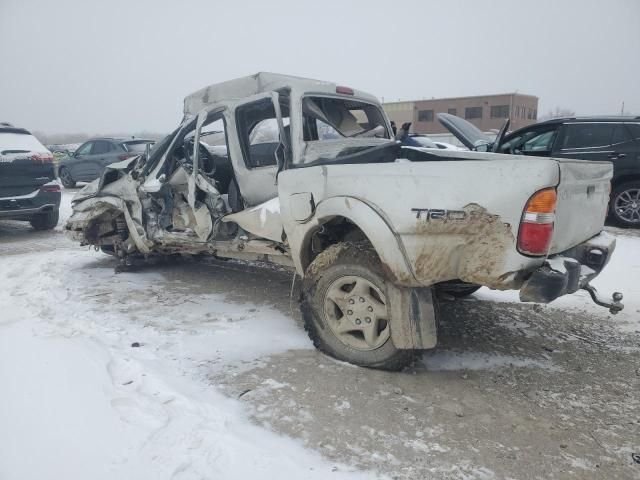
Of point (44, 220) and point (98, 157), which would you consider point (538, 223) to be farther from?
point (98, 157)

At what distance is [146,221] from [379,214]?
3.05 metres

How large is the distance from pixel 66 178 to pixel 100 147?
203 cm

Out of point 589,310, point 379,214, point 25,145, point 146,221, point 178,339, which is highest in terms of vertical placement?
point 25,145

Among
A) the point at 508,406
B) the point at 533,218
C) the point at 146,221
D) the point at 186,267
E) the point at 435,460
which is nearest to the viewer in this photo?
the point at 435,460

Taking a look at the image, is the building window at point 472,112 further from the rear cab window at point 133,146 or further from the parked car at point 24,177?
the parked car at point 24,177

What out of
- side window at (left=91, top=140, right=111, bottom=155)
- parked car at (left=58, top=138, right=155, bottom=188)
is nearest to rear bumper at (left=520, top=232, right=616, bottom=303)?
parked car at (left=58, top=138, right=155, bottom=188)

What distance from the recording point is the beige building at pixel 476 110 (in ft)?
113

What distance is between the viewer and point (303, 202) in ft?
10.2

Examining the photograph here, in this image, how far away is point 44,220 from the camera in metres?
8.17

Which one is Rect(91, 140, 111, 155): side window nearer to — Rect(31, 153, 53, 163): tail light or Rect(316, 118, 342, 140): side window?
Rect(31, 153, 53, 163): tail light

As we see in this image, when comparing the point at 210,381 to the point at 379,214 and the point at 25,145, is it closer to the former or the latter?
the point at 379,214

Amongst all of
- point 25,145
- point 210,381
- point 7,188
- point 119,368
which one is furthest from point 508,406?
point 25,145

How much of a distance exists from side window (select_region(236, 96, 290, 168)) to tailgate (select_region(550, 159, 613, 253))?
2234 millimetres

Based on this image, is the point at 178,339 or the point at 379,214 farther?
the point at 178,339
